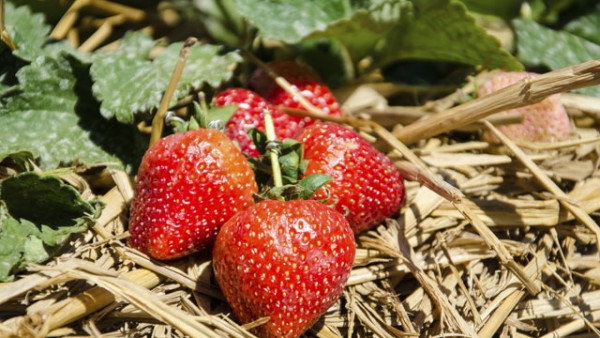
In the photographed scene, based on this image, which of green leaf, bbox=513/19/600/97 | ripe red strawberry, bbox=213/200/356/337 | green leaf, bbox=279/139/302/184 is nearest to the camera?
ripe red strawberry, bbox=213/200/356/337

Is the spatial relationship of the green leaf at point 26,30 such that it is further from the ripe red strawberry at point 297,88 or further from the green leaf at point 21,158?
the ripe red strawberry at point 297,88

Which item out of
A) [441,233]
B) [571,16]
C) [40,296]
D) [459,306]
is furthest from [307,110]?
[571,16]

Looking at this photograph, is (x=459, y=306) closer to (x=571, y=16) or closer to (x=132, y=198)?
(x=132, y=198)

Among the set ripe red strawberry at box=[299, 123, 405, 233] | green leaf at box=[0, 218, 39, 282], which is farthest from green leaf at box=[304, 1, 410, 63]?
green leaf at box=[0, 218, 39, 282]

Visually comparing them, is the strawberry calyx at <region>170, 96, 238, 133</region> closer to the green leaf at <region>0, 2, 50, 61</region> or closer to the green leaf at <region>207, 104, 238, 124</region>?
the green leaf at <region>207, 104, 238, 124</region>

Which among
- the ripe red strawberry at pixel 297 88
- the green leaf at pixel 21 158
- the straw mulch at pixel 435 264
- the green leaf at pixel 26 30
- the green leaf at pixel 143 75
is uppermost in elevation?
the green leaf at pixel 26 30

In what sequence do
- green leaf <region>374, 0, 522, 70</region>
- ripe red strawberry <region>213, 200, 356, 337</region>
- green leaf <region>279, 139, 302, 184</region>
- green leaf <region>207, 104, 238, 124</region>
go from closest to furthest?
ripe red strawberry <region>213, 200, 356, 337</region> < green leaf <region>279, 139, 302, 184</region> < green leaf <region>207, 104, 238, 124</region> < green leaf <region>374, 0, 522, 70</region>

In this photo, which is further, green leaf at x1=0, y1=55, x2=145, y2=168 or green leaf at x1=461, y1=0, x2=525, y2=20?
green leaf at x1=461, y1=0, x2=525, y2=20

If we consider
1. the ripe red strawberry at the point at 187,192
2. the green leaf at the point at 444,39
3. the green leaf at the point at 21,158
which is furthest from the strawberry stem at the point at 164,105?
the green leaf at the point at 444,39
